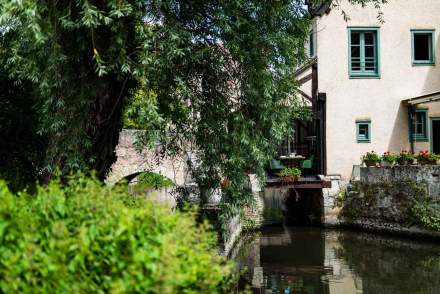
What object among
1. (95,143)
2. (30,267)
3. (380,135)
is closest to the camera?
(30,267)

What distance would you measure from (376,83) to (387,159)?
302 centimetres

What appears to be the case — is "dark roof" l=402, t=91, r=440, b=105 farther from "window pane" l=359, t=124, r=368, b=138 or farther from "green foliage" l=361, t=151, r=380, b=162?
"green foliage" l=361, t=151, r=380, b=162

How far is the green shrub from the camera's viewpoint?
2.98 meters

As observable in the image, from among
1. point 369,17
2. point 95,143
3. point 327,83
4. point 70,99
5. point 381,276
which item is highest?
point 369,17

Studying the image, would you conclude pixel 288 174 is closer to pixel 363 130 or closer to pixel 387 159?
pixel 387 159

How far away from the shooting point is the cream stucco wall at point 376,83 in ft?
61.5

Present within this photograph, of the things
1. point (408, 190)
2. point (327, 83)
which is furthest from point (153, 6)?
point (327, 83)

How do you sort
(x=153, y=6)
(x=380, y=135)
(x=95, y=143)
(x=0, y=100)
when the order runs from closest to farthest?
1. (x=153, y=6)
2. (x=95, y=143)
3. (x=0, y=100)
4. (x=380, y=135)

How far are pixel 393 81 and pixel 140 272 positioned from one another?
17.4 meters

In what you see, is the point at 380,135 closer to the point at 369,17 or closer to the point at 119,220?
the point at 369,17

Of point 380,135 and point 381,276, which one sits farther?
point 380,135

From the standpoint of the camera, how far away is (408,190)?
1591 cm

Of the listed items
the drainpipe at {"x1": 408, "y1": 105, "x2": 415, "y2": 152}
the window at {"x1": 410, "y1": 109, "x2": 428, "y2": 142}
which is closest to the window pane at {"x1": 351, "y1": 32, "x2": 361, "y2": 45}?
the drainpipe at {"x1": 408, "y1": 105, "x2": 415, "y2": 152}

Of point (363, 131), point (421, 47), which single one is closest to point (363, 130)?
point (363, 131)
